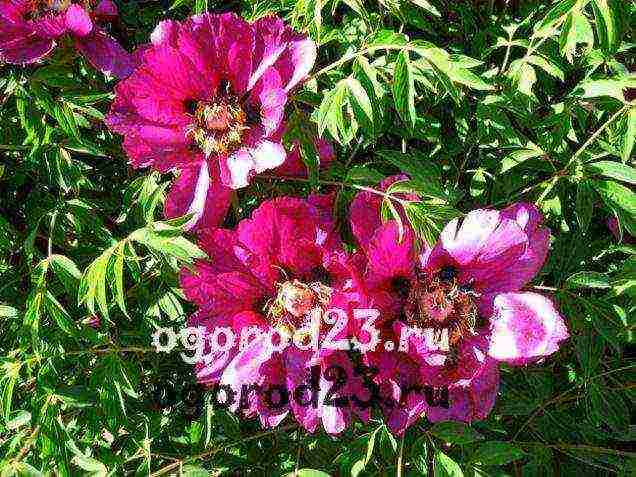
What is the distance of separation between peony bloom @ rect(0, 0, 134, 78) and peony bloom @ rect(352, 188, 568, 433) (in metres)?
0.54

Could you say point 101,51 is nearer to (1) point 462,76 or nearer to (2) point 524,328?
(1) point 462,76

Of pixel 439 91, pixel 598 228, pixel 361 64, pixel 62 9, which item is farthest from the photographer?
pixel 598 228

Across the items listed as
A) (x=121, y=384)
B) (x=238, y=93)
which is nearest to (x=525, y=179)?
(x=238, y=93)

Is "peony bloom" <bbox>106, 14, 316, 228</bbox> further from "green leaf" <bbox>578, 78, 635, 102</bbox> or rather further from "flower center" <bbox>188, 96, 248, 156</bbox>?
"green leaf" <bbox>578, 78, 635, 102</bbox>

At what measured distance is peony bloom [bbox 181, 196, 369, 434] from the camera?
44.5 inches

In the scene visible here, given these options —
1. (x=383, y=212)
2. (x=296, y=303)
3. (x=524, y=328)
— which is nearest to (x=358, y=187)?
(x=383, y=212)

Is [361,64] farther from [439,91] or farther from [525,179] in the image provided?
[525,179]

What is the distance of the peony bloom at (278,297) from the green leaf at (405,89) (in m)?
0.18

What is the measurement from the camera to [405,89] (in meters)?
1.15

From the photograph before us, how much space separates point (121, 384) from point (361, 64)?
68 centimetres

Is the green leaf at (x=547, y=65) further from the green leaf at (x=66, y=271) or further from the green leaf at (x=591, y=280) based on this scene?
the green leaf at (x=66, y=271)

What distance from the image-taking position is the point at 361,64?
1167 millimetres

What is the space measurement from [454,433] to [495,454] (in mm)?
83

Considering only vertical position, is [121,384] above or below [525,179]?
below
